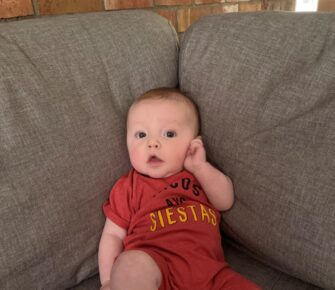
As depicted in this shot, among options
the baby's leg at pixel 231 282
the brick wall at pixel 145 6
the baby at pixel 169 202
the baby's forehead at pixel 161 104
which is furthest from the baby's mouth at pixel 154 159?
the brick wall at pixel 145 6

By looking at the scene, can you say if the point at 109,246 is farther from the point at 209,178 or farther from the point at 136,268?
the point at 209,178

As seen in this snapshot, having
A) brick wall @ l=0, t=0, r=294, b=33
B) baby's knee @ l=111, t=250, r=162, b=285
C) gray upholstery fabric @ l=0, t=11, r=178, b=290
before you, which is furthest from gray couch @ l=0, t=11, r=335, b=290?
brick wall @ l=0, t=0, r=294, b=33

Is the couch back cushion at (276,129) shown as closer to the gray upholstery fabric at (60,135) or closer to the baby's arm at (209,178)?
the baby's arm at (209,178)

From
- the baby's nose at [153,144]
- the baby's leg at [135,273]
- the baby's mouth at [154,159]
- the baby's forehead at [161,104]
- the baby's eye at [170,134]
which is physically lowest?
the baby's leg at [135,273]

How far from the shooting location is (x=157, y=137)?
0.84 metres

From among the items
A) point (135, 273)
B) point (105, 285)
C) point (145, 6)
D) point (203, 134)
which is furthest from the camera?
point (145, 6)

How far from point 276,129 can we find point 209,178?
19cm

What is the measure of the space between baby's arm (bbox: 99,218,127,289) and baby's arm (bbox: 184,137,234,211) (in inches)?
8.5

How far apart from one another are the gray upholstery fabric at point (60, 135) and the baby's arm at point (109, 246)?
0.07 feet

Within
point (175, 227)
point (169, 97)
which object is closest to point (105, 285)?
point (175, 227)

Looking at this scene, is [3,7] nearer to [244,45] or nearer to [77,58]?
[77,58]

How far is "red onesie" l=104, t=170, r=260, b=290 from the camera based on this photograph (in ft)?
2.38

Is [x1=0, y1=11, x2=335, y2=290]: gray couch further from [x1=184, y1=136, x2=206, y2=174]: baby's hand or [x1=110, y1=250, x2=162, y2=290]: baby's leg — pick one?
[x1=110, y1=250, x2=162, y2=290]: baby's leg

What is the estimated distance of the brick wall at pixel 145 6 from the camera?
1.15 m
